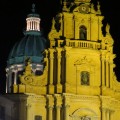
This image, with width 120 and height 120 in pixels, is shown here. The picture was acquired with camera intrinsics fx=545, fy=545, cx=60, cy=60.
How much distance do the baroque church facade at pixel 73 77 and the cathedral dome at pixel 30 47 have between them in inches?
586

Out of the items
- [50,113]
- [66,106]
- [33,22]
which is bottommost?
[50,113]

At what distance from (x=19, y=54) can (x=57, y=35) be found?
17.5 m

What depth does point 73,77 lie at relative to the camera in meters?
51.7

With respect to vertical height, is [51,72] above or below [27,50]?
below

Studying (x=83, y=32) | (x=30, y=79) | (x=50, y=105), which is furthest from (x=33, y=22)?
(x=50, y=105)

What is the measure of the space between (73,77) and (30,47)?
1937cm

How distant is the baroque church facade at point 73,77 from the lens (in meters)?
50.3

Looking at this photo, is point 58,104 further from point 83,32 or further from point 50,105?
point 83,32

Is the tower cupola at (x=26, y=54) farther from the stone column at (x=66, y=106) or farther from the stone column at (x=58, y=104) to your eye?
the stone column at (x=66, y=106)

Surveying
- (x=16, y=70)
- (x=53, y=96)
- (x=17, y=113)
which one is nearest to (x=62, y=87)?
(x=53, y=96)

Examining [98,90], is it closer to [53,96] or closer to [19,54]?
[53,96]

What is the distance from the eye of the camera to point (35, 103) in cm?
5041

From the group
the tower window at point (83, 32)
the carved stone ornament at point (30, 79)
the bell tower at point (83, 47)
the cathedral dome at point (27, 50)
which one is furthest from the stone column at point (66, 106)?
the cathedral dome at point (27, 50)

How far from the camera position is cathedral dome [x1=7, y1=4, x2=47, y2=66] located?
227 ft
